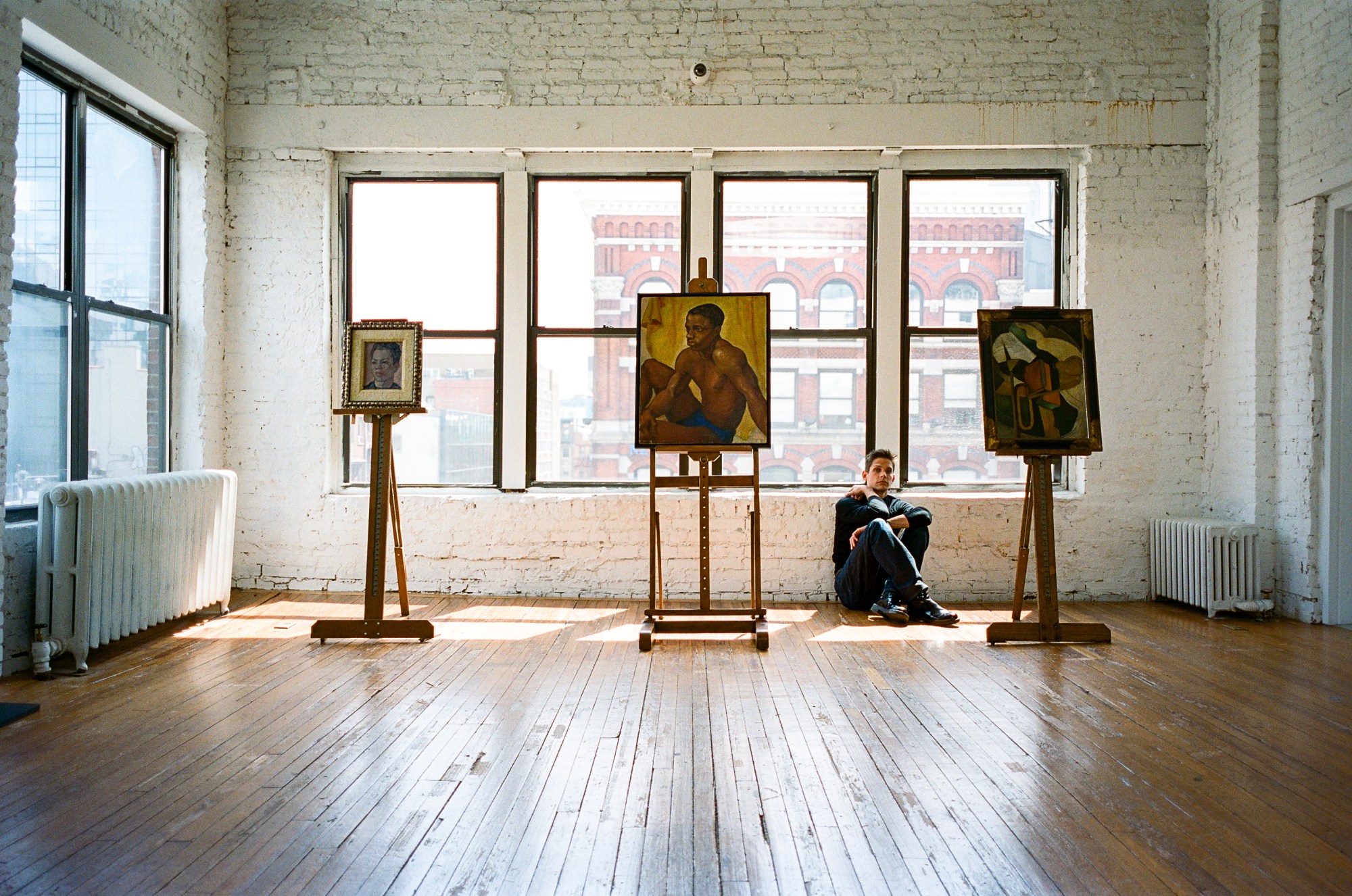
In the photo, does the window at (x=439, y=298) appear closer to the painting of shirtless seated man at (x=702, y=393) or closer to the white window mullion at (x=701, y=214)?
the white window mullion at (x=701, y=214)

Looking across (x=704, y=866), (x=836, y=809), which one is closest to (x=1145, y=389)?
(x=836, y=809)

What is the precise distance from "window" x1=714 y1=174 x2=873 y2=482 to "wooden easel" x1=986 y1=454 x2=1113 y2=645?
4.99 feet

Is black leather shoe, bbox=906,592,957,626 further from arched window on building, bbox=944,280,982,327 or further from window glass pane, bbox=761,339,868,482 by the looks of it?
arched window on building, bbox=944,280,982,327

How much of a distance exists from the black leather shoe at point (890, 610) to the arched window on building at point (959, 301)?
2011 millimetres

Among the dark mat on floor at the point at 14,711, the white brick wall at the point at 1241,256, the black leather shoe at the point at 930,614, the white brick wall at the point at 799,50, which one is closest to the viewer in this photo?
the dark mat on floor at the point at 14,711

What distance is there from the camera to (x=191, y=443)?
6094mm

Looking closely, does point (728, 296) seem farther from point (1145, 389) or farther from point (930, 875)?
point (930, 875)

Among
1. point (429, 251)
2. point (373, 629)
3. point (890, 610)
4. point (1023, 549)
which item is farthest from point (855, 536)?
point (429, 251)

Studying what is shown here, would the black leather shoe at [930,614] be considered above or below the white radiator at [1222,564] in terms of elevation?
below

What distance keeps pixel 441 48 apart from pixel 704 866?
18.7 ft

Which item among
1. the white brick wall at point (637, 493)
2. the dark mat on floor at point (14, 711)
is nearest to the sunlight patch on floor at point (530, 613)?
the white brick wall at point (637, 493)

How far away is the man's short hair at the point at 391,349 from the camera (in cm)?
518

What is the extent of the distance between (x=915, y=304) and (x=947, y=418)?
0.82m

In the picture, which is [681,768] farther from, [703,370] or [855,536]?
[855,536]
